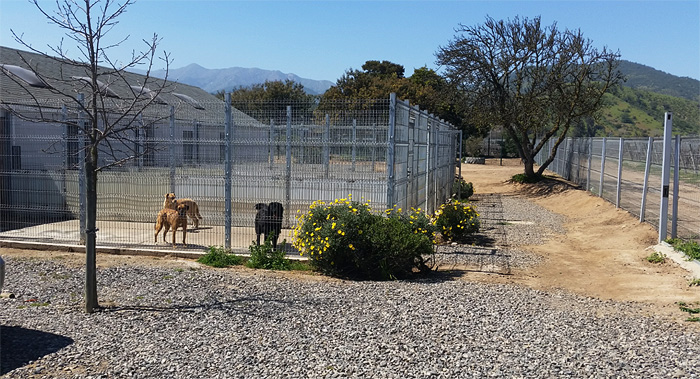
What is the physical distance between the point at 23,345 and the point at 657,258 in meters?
9.15

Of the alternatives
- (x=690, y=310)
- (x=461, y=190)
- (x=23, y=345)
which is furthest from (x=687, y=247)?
(x=461, y=190)

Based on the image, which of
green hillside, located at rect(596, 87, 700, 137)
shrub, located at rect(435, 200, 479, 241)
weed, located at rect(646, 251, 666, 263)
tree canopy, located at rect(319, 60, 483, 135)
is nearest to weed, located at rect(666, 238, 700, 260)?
weed, located at rect(646, 251, 666, 263)

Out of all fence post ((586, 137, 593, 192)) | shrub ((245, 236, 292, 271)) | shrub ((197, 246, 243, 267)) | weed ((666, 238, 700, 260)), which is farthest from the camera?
fence post ((586, 137, 593, 192))

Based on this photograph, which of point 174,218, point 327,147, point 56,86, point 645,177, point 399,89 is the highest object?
point 399,89

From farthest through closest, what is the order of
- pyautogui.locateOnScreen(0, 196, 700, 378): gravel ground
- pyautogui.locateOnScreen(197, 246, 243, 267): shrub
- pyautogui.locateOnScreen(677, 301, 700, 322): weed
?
pyautogui.locateOnScreen(197, 246, 243, 267): shrub < pyautogui.locateOnScreen(677, 301, 700, 322): weed < pyautogui.locateOnScreen(0, 196, 700, 378): gravel ground

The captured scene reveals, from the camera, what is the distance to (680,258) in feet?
30.5

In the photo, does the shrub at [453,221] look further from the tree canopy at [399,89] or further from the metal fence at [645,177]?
the tree canopy at [399,89]

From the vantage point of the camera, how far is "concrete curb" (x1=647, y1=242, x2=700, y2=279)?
27.8 feet

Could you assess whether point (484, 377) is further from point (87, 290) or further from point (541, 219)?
point (541, 219)

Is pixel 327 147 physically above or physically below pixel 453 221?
above

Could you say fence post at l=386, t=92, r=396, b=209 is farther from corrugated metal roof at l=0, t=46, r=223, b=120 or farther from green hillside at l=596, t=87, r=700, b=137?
green hillside at l=596, t=87, r=700, b=137

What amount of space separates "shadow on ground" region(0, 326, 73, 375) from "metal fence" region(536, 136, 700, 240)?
9850 mm

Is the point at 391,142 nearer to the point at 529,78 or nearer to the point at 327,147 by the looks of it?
the point at 327,147

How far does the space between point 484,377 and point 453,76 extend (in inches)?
926
